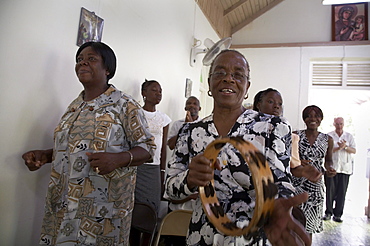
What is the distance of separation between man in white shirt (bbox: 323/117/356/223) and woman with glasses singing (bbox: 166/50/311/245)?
466 cm

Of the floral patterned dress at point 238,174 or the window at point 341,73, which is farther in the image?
the window at point 341,73

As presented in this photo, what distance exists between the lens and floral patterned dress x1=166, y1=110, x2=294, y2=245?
892 mm

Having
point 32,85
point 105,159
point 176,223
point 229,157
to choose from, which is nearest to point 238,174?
point 229,157

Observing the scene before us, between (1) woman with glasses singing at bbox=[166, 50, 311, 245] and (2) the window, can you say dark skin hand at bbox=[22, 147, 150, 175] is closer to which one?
(1) woman with glasses singing at bbox=[166, 50, 311, 245]

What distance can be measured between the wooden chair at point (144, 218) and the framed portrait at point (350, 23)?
7091 millimetres

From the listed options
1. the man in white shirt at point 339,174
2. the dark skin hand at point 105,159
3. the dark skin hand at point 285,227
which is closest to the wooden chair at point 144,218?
the dark skin hand at point 105,159

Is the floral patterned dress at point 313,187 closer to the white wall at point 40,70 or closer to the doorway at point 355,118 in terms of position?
the white wall at point 40,70

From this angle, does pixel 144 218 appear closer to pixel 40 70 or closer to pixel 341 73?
pixel 40 70

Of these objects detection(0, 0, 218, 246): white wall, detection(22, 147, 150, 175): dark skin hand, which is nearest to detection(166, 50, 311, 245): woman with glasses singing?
detection(22, 147, 150, 175): dark skin hand

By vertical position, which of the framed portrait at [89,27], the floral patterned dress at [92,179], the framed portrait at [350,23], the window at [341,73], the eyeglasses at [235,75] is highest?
the framed portrait at [350,23]

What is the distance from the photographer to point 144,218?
1.71m

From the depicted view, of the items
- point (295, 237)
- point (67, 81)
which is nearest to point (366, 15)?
point (67, 81)

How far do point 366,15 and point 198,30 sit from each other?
4.64 metres

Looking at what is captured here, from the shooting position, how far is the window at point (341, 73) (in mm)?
6844
